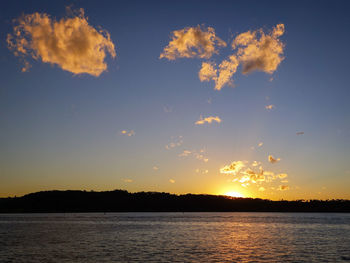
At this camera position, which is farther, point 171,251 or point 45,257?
point 171,251

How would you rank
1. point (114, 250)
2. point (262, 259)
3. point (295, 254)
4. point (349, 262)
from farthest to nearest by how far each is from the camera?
point (114, 250), point (295, 254), point (262, 259), point (349, 262)

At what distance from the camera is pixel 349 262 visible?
1795 inches

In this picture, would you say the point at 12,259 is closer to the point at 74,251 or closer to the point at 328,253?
the point at 74,251

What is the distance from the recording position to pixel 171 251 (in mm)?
56625

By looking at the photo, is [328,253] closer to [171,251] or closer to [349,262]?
[349,262]

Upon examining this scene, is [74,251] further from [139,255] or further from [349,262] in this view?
[349,262]

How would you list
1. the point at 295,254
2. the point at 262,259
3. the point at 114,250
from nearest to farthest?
the point at 262,259
the point at 295,254
the point at 114,250

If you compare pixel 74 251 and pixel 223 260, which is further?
pixel 74 251

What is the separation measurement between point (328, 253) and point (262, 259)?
14065 mm

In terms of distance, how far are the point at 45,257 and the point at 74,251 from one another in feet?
22.9

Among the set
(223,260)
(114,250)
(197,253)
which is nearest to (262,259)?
(223,260)

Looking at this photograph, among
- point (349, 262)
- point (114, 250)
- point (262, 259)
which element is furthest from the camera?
point (114, 250)

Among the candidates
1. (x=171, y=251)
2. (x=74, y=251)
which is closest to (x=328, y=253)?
(x=171, y=251)

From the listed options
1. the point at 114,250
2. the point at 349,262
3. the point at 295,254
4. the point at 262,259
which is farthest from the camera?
the point at 114,250
